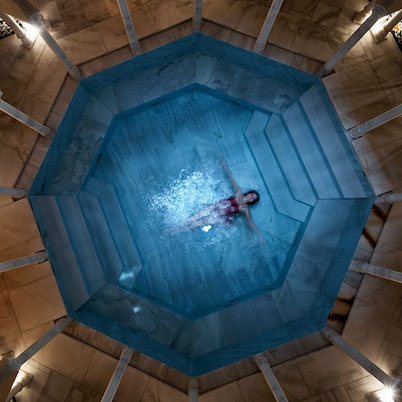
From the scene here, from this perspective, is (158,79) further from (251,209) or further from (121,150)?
(251,209)

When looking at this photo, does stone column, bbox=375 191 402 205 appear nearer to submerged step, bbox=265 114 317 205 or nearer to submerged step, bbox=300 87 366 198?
submerged step, bbox=300 87 366 198

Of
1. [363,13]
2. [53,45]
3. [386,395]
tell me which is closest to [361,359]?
[386,395]

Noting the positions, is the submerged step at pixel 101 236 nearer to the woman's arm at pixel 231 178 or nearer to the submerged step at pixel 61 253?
the submerged step at pixel 61 253

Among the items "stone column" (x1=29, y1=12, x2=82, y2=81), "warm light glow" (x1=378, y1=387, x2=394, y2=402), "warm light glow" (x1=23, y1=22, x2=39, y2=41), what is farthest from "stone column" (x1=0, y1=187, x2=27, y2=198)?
"warm light glow" (x1=378, y1=387, x2=394, y2=402)

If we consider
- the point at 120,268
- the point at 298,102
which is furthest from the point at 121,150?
the point at 298,102

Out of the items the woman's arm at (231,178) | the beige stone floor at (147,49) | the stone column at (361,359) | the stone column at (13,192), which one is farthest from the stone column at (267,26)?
the stone column at (361,359)

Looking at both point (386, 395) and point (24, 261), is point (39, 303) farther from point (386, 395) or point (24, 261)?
point (386, 395)
